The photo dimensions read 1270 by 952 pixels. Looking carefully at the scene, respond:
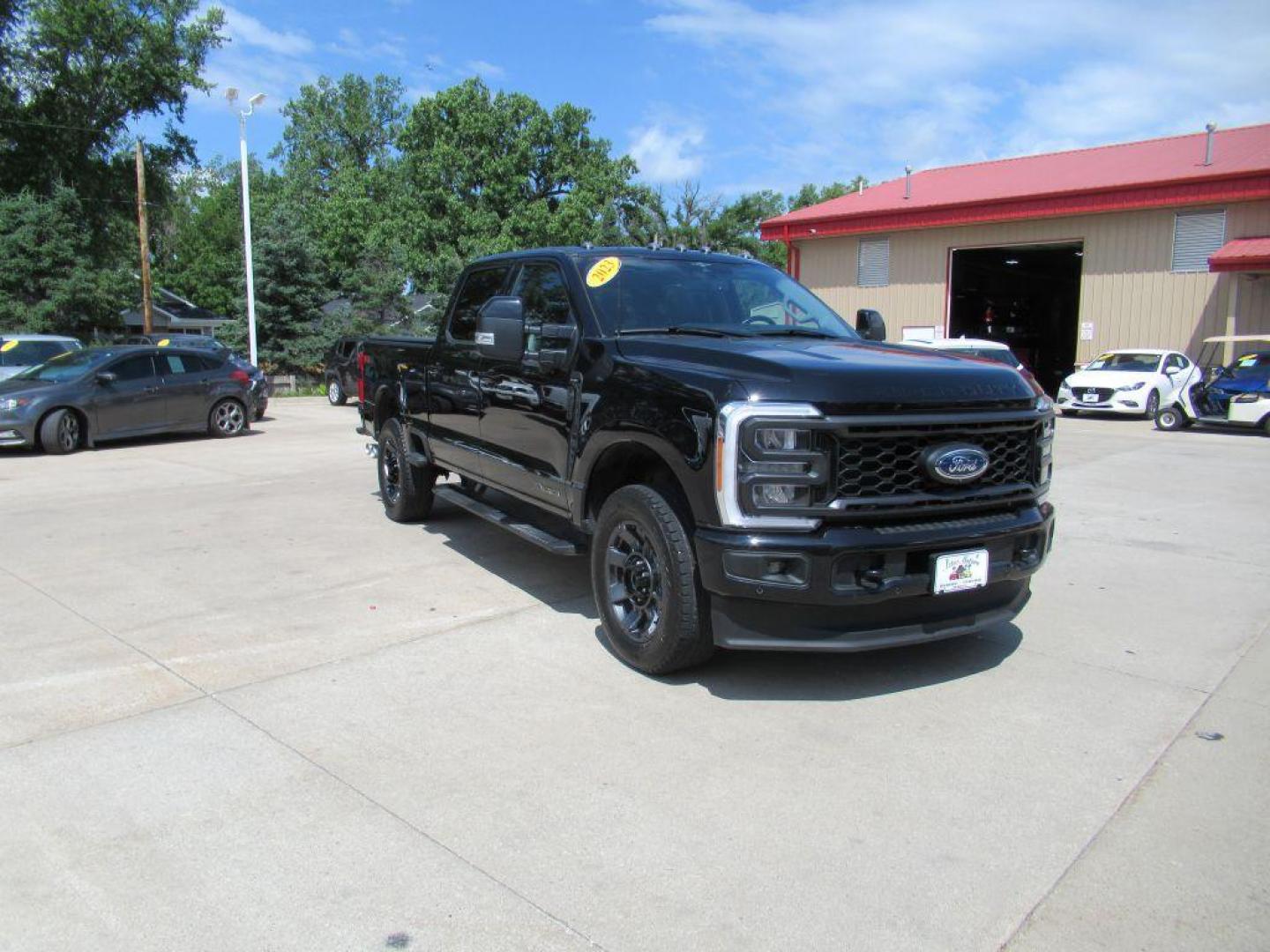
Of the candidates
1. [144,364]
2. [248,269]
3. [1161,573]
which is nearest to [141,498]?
[144,364]

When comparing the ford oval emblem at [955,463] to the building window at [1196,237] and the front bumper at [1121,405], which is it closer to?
the front bumper at [1121,405]

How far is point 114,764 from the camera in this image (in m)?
3.63

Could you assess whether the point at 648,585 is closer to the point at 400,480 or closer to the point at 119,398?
the point at 400,480

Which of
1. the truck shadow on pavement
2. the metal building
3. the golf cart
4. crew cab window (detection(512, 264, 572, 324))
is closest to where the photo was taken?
the truck shadow on pavement

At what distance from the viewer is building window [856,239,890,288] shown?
28.7 metres

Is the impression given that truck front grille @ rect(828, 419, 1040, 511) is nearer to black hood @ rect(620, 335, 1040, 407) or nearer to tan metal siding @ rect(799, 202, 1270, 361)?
black hood @ rect(620, 335, 1040, 407)

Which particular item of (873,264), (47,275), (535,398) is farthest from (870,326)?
(47,275)

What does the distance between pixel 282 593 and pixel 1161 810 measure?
480 cm

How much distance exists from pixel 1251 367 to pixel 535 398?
17179mm

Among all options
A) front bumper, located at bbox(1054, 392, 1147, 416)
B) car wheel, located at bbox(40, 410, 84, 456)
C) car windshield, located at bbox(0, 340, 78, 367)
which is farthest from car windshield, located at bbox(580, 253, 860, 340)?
front bumper, located at bbox(1054, 392, 1147, 416)

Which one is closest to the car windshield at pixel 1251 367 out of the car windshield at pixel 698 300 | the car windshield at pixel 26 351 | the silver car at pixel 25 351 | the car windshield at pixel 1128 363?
the car windshield at pixel 1128 363

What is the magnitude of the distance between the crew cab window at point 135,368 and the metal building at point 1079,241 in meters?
18.6

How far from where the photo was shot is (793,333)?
5.35m

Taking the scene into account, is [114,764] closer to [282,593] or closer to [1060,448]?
[282,593]
